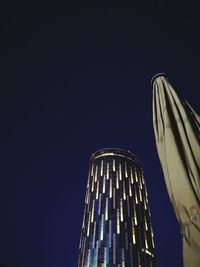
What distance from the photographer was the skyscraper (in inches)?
3159

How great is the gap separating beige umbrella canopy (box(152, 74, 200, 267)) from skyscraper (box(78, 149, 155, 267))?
8203 centimetres

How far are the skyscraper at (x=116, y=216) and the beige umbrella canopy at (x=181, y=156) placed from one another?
82033 millimetres

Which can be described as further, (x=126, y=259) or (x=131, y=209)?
(x=131, y=209)

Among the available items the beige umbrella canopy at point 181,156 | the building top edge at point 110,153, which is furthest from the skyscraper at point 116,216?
the beige umbrella canopy at point 181,156

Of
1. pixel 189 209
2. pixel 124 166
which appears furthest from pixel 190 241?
pixel 124 166

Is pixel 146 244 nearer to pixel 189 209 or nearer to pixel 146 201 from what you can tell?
pixel 146 201

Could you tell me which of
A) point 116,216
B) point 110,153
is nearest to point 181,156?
point 116,216

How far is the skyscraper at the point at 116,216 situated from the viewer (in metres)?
80.2

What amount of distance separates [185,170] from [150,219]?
102300 mm

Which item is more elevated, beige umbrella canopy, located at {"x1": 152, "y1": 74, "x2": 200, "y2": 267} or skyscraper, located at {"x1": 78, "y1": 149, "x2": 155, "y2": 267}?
skyscraper, located at {"x1": 78, "y1": 149, "x2": 155, "y2": 267}

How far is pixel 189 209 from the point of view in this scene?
297 cm

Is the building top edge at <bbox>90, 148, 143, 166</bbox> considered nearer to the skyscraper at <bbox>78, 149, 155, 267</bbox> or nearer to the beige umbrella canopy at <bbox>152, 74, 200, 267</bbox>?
the skyscraper at <bbox>78, 149, 155, 267</bbox>

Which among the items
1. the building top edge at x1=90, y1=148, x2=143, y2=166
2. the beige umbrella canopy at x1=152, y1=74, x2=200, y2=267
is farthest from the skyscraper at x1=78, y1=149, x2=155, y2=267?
the beige umbrella canopy at x1=152, y1=74, x2=200, y2=267

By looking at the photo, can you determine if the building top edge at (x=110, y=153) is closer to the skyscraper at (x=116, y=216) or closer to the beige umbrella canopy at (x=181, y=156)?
the skyscraper at (x=116, y=216)
